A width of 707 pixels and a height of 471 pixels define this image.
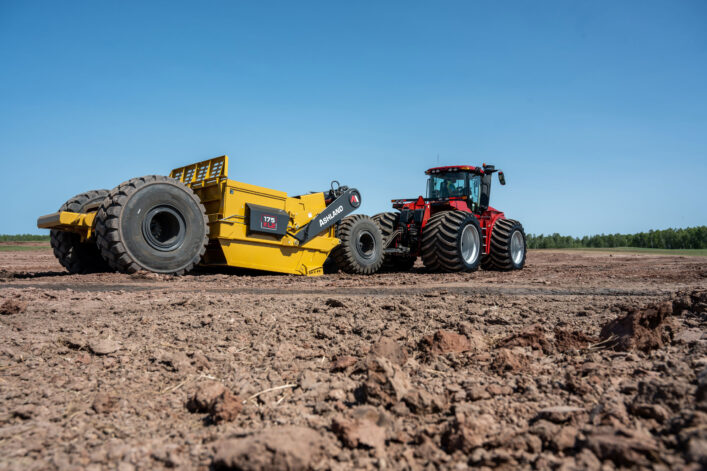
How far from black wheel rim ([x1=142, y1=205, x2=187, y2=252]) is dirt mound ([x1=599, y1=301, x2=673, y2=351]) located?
20.5ft

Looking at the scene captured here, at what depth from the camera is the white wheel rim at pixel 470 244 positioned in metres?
10.6

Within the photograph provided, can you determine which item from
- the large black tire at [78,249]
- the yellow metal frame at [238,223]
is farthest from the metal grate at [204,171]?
the large black tire at [78,249]

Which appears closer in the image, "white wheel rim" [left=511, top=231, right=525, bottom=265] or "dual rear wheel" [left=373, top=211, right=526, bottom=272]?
"dual rear wheel" [left=373, top=211, right=526, bottom=272]

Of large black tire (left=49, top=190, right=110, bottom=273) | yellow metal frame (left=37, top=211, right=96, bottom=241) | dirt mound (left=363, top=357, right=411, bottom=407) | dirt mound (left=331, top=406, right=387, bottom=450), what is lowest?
dirt mound (left=331, top=406, right=387, bottom=450)

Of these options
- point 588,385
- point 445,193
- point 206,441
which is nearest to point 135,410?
point 206,441

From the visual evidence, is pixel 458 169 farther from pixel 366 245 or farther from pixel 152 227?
pixel 152 227

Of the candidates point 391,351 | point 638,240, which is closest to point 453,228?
point 391,351

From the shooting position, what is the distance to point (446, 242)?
32.1 feet

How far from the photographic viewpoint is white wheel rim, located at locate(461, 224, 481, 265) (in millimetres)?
10641

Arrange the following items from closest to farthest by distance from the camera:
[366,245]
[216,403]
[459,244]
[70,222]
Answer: [216,403] → [70,222] → [459,244] → [366,245]

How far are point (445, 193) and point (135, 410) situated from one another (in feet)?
32.6

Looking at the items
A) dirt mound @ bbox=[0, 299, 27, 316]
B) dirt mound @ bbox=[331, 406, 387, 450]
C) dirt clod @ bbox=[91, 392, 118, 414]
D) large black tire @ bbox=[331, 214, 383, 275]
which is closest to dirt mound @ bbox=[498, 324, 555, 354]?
dirt mound @ bbox=[331, 406, 387, 450]

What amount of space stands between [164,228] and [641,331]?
6.87 meters

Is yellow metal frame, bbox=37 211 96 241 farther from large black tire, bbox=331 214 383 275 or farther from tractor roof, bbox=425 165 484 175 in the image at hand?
tractor roof, bbox=425 165 484 175
